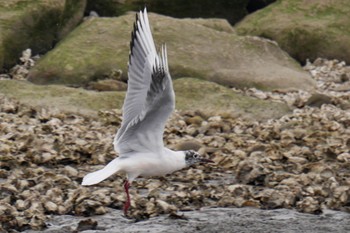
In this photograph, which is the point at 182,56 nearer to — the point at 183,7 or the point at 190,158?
the point at 183,7

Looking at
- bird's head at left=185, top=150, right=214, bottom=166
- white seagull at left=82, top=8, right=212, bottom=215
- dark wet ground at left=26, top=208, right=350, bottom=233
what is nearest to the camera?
white seagull at left=82, top=8, right=212, bottom=215

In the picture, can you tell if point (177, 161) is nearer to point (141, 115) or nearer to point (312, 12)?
point (141, 115)

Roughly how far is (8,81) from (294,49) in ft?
20.6

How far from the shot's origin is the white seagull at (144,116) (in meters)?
9.55

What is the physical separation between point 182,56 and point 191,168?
5.23 m

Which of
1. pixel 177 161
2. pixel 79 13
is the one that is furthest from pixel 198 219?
pixel 79 13

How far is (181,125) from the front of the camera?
46.7ft

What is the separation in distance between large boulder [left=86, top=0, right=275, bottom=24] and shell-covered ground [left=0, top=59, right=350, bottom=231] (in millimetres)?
4442

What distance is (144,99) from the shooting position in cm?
1001

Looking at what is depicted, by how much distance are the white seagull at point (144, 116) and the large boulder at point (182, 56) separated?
5.95m

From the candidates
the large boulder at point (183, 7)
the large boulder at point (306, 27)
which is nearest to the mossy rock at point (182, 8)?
the large boulder at point (183, 7)

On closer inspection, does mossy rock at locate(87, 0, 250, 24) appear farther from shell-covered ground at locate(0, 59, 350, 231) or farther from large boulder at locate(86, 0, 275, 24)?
shell-covered ground at locate(0, 59, 350, 231)

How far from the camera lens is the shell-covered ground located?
1052cm

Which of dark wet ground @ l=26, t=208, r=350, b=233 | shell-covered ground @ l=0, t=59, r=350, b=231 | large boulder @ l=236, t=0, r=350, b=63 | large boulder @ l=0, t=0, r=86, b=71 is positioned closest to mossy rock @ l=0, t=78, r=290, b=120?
shell-covered ground @ l=0, t=59, r=350, b=231
